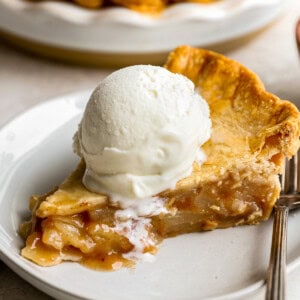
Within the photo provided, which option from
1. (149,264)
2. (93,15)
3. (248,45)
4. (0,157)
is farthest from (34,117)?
(248,45)

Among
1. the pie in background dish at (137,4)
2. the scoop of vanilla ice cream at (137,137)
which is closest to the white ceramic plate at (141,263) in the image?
the scoop of vanilla ice cream at (137,137)

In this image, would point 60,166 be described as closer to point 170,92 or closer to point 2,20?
point 170,92

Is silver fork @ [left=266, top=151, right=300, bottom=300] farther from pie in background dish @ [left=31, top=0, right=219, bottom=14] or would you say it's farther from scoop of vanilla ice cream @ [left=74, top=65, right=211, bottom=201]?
pie in background dish @ [left=31, top=0, right=219, bottom=14]

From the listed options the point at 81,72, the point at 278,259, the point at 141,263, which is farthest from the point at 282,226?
the point at 81,72

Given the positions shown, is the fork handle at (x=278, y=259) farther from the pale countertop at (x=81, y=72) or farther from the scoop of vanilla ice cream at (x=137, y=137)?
the pale countertop at (x=81, y=72)

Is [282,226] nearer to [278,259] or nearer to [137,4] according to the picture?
[278,259]

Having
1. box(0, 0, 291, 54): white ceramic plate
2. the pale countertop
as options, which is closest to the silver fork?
the pale countertop
